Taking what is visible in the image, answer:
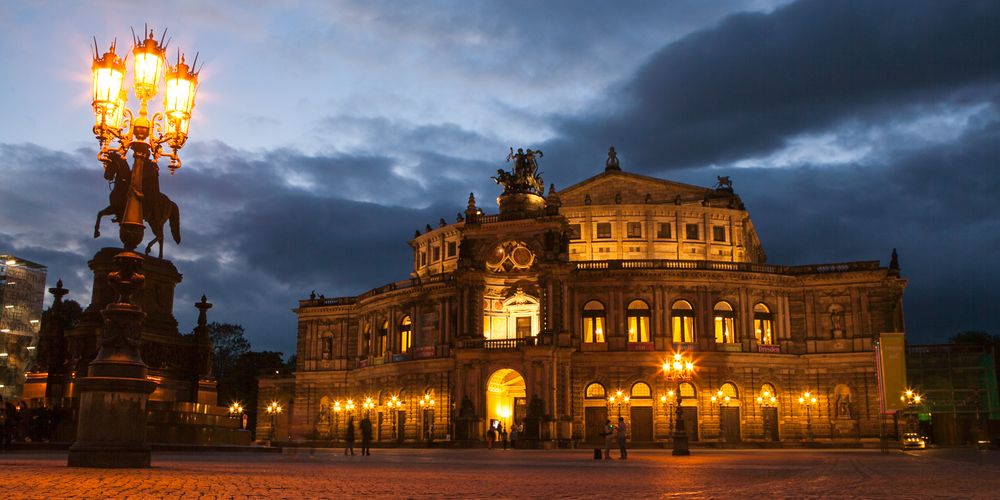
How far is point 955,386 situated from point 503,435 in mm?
33697

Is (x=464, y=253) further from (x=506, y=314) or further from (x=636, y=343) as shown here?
(x=636, y=343)

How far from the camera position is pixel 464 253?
6406 cm

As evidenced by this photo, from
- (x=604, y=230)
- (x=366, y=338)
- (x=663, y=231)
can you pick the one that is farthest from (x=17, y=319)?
(x=663, y=231)

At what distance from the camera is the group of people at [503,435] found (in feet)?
174

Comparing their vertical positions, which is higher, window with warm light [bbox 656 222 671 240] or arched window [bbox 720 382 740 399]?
window with warm light [bbox 656 222 671 240]

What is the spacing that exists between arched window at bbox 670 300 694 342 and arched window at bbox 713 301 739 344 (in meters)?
1.75

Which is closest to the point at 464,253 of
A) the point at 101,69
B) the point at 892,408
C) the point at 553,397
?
the point at 553,397

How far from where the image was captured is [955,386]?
64750 mm

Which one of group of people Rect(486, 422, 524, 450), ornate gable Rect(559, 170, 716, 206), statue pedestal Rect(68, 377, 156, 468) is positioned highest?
ornate gable Rect(559, 170, 716, 206)

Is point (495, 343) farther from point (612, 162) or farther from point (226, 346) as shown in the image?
point (226, 346)

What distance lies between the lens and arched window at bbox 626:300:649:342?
63625 mm

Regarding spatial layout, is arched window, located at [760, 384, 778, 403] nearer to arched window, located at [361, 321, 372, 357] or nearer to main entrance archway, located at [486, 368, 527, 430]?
main entrance archway, located at [486, 368, 527, 430]

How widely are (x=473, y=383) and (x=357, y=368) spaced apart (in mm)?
18472

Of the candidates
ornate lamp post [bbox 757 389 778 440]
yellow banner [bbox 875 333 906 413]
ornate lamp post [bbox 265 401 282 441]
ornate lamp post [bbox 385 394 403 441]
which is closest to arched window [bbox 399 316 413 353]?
ornate lamp post [bbox 385 394 403 441]
